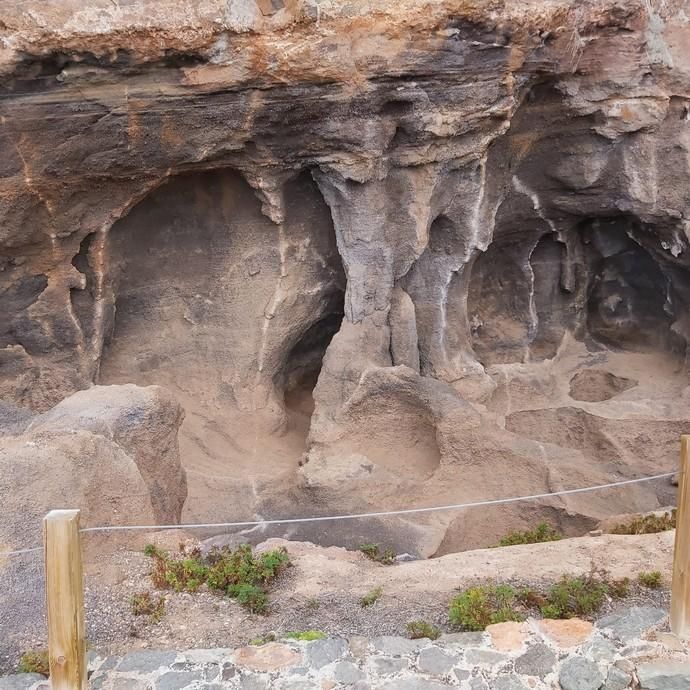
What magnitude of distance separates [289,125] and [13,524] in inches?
160

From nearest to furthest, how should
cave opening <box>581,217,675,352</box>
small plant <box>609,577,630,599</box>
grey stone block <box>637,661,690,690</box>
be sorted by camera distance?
grey stone block <box>637,661,690,690</box> → small plant <box>609,577,630,599</box> → cave opening <box>581,217,675,352</box>

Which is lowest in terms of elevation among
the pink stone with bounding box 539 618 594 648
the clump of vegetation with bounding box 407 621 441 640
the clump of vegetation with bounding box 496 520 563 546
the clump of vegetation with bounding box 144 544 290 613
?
the clump of vegetation with bounding box 496 520 563 546

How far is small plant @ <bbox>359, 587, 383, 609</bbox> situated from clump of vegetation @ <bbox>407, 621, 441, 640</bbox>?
365mm

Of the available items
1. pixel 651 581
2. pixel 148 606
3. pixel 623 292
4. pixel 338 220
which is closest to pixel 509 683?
pixel 651 581

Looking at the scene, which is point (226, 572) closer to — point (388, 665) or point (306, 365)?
point (388, 665)

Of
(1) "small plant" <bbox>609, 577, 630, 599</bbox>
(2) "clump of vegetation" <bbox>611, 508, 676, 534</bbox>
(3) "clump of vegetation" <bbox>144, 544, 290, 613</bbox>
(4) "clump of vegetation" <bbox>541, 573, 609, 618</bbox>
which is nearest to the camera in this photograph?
(4) "clump of vegetation" <bbox>541, 573, 609, 618</bbox>

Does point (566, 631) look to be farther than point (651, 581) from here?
No

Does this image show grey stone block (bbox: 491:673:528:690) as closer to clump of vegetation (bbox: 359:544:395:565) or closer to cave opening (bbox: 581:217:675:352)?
clump of vegetation (bbox: 359:544:395:565)

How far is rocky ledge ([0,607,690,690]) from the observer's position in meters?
3.85

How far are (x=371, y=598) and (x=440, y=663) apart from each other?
854 millimetres

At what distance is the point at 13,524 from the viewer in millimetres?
5078

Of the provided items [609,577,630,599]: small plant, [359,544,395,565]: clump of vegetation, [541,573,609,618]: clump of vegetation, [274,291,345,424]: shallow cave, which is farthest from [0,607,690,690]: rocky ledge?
[274,291,345,424]: shallow cave

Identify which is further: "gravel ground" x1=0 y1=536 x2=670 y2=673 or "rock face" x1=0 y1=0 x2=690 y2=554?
"rock face" x1=0 y1=0 x2=690 y2=554

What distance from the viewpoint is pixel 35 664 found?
3984 millimetres
